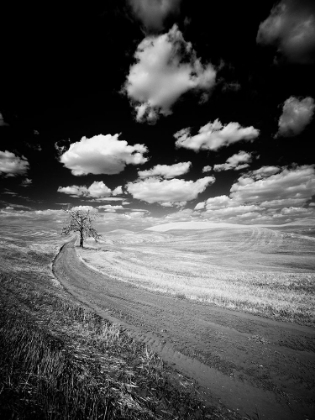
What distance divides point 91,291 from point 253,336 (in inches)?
597

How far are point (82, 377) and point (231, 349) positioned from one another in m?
7.85

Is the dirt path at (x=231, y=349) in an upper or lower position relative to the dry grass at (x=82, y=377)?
lower

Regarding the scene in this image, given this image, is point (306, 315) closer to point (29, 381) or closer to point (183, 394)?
point (183, 394)

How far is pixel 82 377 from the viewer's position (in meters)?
6.45

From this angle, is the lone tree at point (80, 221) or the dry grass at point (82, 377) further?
the lone tree at point (80, 221)

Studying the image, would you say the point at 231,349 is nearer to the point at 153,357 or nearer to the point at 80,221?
the point at 153,357

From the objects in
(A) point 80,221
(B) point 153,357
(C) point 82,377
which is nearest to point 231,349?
(B) point 153,357

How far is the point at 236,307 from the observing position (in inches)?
629

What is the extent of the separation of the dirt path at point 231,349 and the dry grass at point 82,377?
114 cm

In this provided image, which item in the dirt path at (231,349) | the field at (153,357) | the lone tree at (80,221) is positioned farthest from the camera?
the lone tree at (80,221)

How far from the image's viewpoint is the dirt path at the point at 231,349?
6.98m

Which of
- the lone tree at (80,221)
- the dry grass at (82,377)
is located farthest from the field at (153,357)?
the lone tree at (80,221)

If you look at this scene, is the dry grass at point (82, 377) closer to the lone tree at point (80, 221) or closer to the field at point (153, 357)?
the field at point (153, 357)

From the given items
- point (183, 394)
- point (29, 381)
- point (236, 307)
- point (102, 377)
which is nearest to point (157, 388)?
point (183, 394)
